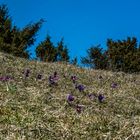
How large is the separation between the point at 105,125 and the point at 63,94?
14.7 ft

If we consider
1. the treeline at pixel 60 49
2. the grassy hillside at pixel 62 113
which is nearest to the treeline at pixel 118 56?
the treeline at pixel 60 49

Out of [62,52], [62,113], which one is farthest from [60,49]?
[62,113]

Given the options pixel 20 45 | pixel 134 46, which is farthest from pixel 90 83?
pixel 134 46

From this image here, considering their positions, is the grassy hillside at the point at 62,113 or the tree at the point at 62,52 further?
the tree at the point at 62,52

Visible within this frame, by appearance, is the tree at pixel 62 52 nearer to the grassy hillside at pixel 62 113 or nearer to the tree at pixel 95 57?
the tree at pixel 95 57

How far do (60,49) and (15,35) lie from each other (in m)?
7.44

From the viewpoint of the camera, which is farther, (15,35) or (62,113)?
(15,35)

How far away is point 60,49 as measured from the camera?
62688 millimetres

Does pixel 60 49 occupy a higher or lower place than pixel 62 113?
higher

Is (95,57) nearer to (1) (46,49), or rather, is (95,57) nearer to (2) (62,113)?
(1) (46,49)

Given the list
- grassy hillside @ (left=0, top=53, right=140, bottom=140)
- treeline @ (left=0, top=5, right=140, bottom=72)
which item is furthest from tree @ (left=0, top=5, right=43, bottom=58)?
grassy hillside @ (left=0, top=53, right=140, bottom=140)

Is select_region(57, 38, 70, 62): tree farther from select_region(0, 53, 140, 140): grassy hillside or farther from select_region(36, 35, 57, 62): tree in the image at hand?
select_region(0, 53, 140, 140): grassy hillside

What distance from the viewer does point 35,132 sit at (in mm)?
8359

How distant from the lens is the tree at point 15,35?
55166 mm
